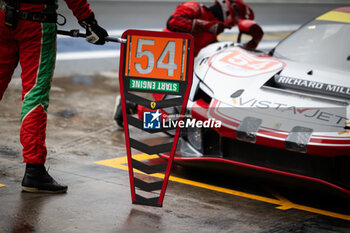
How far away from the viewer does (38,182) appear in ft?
14.6

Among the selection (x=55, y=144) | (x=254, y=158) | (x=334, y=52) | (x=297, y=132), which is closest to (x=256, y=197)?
(x=254, y=158)

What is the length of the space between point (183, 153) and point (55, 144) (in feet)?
4.76

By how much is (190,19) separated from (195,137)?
7.57 feet

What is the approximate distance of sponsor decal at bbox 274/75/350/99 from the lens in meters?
4.91

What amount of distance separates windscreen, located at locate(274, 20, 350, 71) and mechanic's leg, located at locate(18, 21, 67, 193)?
244 cm

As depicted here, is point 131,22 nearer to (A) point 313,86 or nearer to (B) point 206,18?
(B) point 206,18

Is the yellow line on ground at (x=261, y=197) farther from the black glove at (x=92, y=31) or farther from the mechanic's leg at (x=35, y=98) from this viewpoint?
the black glove at (x=92, y=31)

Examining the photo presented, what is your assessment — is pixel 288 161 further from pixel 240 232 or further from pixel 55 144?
pixel 55 144

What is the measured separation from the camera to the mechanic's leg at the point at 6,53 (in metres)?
4.41

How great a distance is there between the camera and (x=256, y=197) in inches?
190

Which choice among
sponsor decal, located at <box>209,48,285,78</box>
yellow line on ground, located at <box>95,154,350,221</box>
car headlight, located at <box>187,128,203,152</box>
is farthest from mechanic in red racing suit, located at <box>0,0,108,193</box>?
sponsor decal, located at <box>209,48,285,78</box>

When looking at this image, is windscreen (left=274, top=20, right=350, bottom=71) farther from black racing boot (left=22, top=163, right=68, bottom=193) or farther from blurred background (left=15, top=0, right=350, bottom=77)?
black racing boot (left=22, top=163, right=68, bottom=193)

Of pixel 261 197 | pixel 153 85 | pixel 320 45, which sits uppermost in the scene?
pixel 153 85

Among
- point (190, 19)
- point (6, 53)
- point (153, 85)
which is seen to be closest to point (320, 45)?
point (190, 19)
